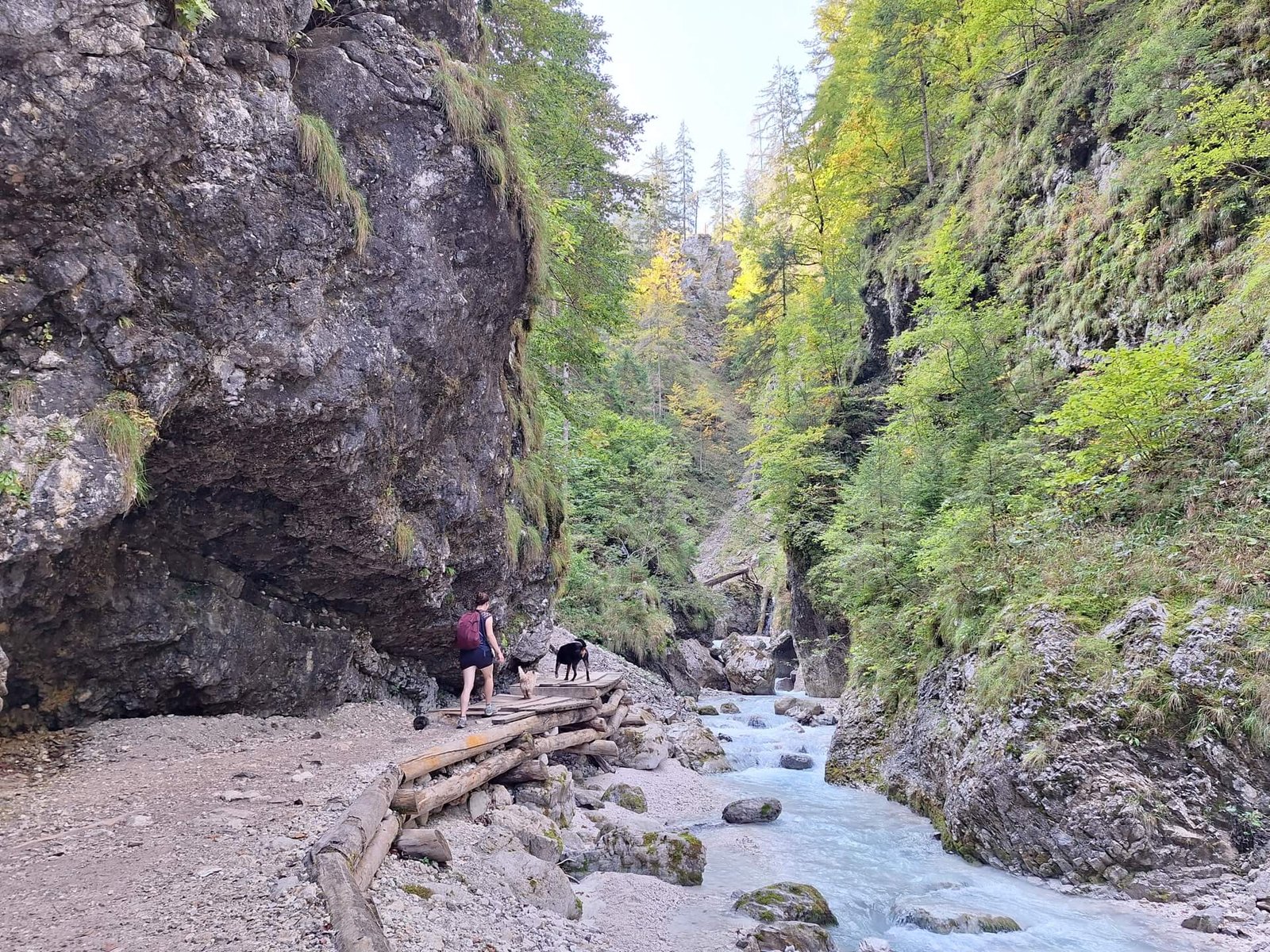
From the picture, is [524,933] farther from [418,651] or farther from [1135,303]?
[1135,303]

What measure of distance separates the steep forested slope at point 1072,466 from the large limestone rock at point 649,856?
344cm

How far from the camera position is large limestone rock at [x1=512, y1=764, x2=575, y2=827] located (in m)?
8.39

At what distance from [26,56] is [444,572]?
6.74 m

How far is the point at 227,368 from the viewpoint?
606 centimetres

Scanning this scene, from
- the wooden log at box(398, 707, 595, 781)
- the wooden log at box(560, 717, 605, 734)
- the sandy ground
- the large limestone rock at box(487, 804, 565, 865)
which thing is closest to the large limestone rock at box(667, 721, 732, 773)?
the wooden log at box(560, 717, 605, 734)

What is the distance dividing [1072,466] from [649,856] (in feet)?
27.9

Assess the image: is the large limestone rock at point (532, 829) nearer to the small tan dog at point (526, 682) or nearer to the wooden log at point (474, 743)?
the wooden log at point (474, 743)

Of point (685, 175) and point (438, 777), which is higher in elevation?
point (685, 175)

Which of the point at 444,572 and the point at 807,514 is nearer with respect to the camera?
the point at 444,572

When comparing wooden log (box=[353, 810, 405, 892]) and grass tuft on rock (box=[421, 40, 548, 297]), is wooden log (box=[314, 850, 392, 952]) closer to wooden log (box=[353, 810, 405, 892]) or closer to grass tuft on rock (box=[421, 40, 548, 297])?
wooden log (box=[353, 810, 405, 892])

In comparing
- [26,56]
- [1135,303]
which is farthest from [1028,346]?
[26,56]

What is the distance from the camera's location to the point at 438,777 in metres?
7.18

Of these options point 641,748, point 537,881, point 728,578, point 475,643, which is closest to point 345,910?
point 537,881

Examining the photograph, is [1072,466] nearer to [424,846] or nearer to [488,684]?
[488,684]
